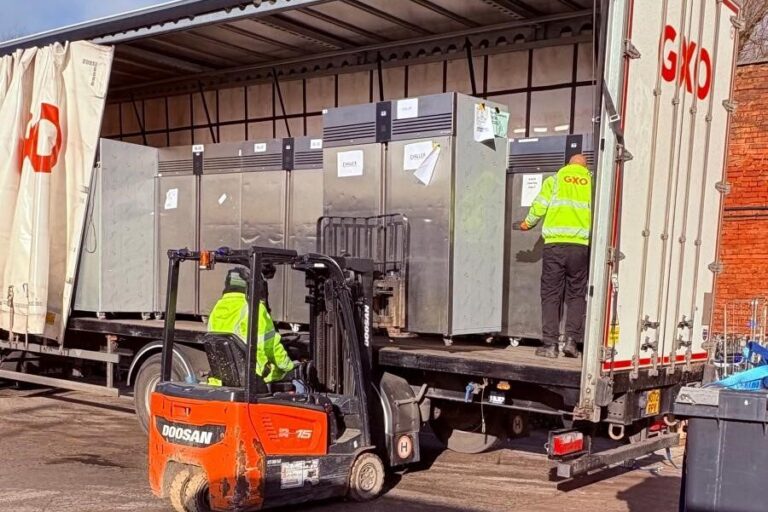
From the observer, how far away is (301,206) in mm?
8188

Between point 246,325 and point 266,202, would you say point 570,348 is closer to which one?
point 246,325

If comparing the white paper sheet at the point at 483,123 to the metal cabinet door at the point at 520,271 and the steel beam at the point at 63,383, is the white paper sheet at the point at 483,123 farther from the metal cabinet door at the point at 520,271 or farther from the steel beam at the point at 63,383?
the steel beam at the point at 63,383

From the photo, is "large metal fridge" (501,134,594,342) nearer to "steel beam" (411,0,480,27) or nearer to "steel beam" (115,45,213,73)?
"steel beam" (411,0,480,27)

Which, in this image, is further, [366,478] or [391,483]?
[391,483]

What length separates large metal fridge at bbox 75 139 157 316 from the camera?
8938 millimetres

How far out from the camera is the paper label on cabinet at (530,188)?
Answer: 7.20 m

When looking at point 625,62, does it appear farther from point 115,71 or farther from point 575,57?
point 115,71

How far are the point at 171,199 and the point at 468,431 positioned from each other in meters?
4.14

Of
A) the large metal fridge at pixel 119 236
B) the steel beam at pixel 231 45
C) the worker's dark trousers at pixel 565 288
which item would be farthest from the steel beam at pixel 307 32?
the worker's dark trousers at pixel 565 288

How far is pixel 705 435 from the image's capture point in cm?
366

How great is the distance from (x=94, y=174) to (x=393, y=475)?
4.51m

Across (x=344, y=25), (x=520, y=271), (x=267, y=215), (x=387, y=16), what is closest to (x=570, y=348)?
(x=520, y=271)

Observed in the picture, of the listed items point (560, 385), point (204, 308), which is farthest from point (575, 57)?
point (204, 308)

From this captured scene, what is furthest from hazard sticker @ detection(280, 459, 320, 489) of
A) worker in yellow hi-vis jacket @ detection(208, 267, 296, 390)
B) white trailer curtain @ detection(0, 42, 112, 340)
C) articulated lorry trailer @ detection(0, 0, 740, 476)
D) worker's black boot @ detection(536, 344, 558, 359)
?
white trailer curtain @ detection(0, 42, 112, 340)
